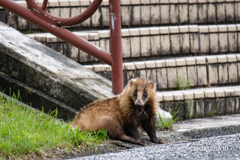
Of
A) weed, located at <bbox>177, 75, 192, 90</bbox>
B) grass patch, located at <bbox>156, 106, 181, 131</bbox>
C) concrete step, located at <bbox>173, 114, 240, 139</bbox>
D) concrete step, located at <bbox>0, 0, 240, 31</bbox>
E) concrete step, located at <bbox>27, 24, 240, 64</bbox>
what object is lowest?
concrete step, located at <bbox>173, 114, 240, 139</bbox>

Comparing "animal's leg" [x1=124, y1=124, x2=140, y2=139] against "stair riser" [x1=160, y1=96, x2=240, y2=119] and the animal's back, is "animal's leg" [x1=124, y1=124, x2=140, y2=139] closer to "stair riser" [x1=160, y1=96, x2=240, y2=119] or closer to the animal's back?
the animal's back

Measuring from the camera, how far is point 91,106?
2.83m

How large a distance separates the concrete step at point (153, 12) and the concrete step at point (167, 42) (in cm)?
25

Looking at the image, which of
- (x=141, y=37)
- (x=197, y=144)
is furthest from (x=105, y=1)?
(x=197, y=144)

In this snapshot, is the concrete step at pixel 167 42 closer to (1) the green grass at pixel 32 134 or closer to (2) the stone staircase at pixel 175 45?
(2) the stone staircase at pixel 175 45

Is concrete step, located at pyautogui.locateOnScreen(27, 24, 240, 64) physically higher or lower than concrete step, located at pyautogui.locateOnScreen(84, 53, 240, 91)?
higher

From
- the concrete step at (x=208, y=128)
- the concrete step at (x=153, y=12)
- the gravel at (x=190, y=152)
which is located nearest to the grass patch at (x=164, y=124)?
the concrete step at (x=208, y=128)

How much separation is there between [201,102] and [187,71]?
0.48 m

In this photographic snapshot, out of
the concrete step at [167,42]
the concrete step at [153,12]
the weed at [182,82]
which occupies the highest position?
the concrete step at [153,12]

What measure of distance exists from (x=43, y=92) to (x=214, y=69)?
2066mm

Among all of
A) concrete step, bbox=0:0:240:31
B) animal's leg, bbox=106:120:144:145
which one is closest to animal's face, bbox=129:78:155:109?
animal's leg, bbox=106:120:144:145

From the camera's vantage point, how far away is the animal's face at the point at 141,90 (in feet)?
9.38

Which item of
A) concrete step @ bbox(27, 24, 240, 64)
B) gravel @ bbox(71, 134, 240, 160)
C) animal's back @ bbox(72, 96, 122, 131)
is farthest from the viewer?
concrete step @ bbox(27, 24, 240, 64)

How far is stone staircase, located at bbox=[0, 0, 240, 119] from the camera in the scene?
3.81 metres
